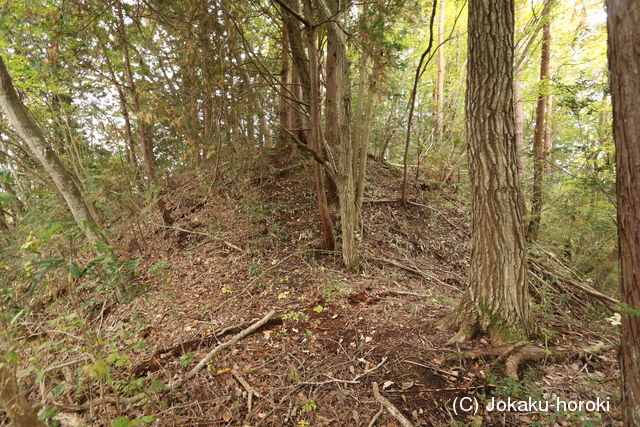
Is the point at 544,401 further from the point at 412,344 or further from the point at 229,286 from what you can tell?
the point at 229,286

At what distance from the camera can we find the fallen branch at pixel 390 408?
2.34m

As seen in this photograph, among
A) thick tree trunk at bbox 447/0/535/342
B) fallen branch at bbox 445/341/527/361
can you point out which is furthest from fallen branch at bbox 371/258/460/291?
fallen branch at bbox 445/341/527/361

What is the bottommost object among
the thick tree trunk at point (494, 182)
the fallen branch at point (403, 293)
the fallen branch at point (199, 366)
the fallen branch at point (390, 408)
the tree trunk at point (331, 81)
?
the fallen branch at point (390, 408)

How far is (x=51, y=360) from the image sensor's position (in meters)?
3.40

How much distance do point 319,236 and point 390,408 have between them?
3.66 meters

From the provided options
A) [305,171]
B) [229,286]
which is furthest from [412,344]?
[305,171]

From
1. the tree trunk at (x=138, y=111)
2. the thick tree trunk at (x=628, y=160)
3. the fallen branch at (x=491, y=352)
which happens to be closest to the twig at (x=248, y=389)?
the fallen branch at (x=491, y=352)

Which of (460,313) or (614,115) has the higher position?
(614,115)

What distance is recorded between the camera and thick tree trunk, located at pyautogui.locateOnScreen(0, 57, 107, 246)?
14.0 ft

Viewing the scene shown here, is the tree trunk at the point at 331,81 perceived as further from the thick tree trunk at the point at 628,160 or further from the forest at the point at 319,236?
the thick tree trunk at the point at 628,160

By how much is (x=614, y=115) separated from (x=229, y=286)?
194 inches

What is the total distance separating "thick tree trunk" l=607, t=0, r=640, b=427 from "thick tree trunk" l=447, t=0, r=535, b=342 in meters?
1.10

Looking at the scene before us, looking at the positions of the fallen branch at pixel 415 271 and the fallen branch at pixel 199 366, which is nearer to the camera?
the fallen branch at pixel 199 366

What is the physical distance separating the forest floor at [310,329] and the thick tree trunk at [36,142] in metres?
1.75
